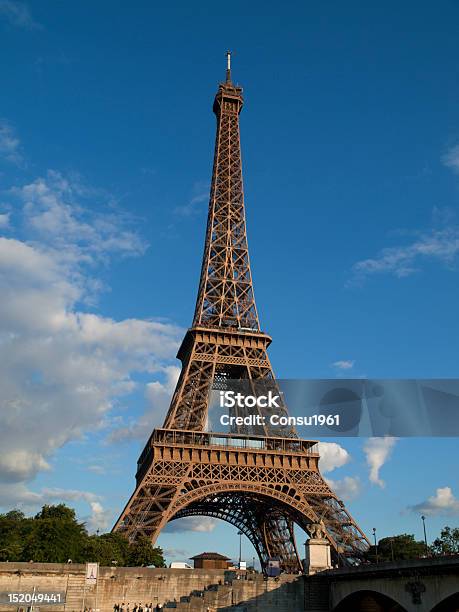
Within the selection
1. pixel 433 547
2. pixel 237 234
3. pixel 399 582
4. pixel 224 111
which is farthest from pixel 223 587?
pixel 224 111

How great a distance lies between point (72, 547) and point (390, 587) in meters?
36.8

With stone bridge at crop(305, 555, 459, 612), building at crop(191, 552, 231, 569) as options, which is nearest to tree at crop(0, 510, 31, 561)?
building at crop(191, 552, 231, 569)

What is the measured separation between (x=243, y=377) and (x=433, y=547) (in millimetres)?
31171

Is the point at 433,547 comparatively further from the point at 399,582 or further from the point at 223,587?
the point at 399,582

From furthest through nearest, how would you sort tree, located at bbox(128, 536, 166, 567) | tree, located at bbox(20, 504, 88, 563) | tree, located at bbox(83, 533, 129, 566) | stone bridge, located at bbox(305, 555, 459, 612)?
tree, located at bbox(20, 504, 88, 563), tree, located at bbox(128, 536, 166, 567), tree, located at bbox(83, 533, 129, 566), stone bridge, located at bbox(305, 555, 459, 612)

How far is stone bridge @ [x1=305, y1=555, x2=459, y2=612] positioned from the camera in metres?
34.5

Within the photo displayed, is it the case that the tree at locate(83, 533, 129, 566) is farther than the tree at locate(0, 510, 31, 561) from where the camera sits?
No

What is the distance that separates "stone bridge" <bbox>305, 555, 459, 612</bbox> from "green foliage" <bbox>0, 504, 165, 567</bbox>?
735 inches

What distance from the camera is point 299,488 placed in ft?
223

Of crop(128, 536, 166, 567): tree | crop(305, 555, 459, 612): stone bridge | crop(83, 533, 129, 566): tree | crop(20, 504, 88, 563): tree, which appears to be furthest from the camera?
crop(20, 504, 88, 563): tree

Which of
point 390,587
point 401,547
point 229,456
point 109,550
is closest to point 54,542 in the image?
point 109,550

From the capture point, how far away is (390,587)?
39.8m

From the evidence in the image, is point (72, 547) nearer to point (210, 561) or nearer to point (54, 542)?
point (54, 542)

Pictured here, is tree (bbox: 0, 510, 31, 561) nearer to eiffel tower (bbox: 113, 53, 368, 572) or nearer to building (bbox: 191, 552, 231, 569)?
eiffel tower (bbox: 113, 53, 368, 572)
